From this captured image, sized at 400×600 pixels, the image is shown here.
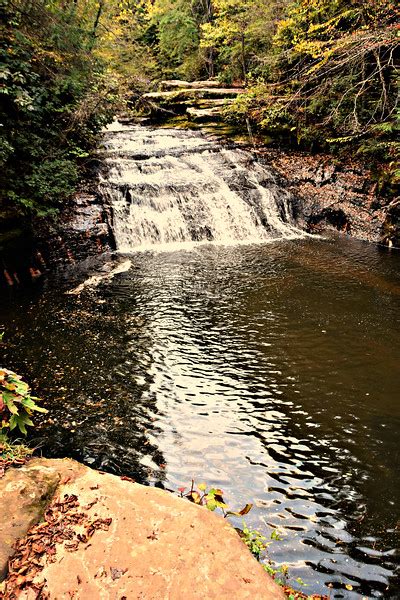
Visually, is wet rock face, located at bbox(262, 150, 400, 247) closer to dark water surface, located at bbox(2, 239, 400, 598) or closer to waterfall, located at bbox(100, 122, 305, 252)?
waterfall, located at bbox(100, 122, 305, 252)

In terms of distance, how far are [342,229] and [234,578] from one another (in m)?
13.2

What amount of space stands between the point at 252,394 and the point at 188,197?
9.87 m

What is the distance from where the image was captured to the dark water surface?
3.28 meters

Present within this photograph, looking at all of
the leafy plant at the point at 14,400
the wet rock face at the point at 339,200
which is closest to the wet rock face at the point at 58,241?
the leafy plant at the point at 14,400

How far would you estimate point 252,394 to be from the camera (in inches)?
199

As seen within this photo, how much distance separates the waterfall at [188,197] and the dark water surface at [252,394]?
3.79 meters

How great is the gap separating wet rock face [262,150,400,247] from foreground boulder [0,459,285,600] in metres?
12.1

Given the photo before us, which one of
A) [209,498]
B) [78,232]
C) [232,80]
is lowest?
[209,498]

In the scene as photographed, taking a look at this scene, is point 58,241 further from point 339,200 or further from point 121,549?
point 339,200

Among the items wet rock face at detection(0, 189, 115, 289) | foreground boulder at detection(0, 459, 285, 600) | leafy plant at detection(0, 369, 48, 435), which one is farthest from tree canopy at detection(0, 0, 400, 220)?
foreground boulder at detection(0, 459, 285, 600)

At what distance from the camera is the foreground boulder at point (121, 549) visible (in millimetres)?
2043

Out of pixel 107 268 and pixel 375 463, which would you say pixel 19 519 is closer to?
pixel 375 463

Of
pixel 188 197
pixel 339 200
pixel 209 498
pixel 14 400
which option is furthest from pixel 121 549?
pixel 339 200

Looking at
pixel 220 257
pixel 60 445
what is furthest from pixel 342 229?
pixel 60 445
